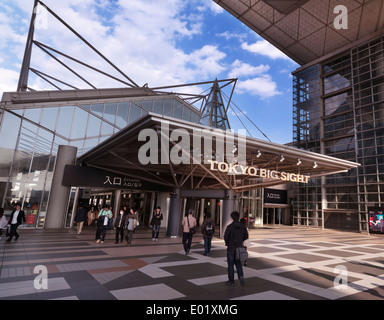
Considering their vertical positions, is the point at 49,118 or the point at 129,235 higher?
Answer: the point at 49,118

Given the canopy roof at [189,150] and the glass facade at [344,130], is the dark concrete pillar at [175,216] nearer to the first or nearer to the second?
the canopy roof at [189,150]

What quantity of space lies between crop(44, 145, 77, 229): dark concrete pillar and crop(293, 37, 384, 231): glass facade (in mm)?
34217

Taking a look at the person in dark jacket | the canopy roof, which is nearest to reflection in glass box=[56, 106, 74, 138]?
the canopy roof

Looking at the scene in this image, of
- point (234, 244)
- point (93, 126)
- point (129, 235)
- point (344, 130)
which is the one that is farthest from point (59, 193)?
point (344, 130)

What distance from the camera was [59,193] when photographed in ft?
59.8

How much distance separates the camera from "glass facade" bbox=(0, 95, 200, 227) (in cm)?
1628

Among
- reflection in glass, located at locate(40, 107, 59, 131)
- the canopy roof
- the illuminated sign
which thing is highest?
reflection in glass, located at locate(40, 107, 59, 131)

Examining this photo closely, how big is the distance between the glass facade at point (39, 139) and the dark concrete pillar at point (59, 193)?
0.33 meters

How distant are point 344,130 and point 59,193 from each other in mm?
36823

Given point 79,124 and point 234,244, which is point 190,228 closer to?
point 234,244

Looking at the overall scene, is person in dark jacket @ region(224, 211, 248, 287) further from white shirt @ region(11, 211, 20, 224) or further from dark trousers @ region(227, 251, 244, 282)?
white shirt @ region(11, 211, 20, 224)

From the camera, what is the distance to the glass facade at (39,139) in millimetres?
16281
